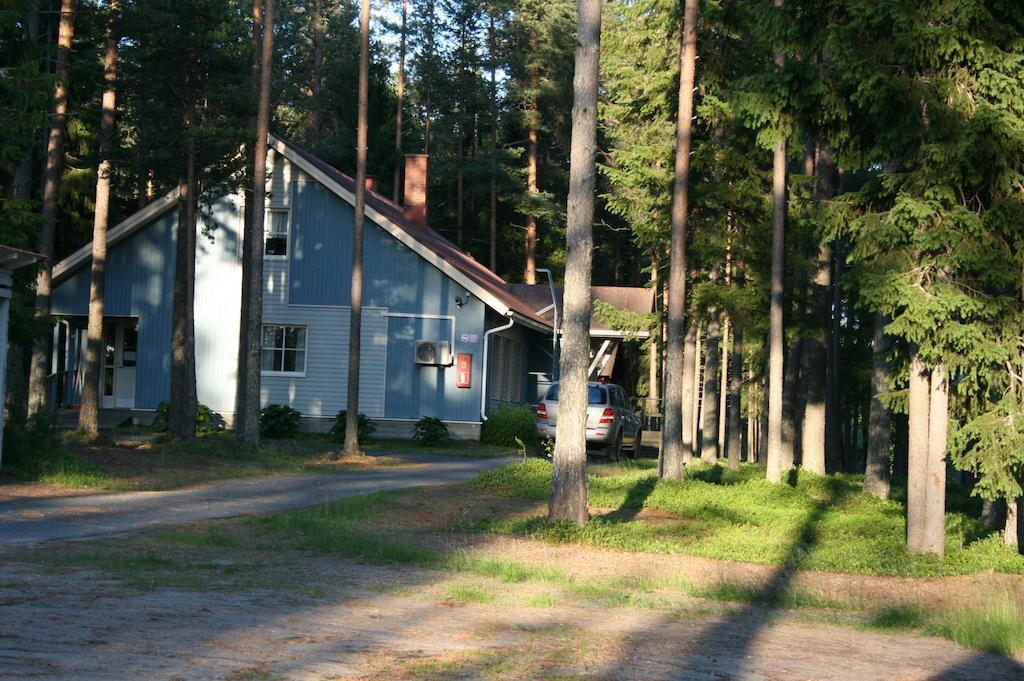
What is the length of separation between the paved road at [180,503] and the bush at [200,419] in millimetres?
9658

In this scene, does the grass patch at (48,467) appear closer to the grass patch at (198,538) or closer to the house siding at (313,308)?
the grass patch at (198,538)

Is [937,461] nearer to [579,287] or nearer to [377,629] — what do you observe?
[579,287]

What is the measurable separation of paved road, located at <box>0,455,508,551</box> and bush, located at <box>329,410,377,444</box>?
7738 mm

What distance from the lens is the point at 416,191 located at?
3919 centimetres

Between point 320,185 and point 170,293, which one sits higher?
point 320,185

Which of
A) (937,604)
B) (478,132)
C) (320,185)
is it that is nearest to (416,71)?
(478,132)

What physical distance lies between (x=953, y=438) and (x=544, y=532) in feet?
16.4

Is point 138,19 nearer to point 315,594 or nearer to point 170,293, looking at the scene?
point 170,293

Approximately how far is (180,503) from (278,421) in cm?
1534

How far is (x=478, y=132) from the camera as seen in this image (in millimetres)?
57281

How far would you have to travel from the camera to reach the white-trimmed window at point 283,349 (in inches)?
1288

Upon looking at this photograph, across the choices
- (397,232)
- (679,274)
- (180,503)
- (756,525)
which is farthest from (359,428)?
(756,525)

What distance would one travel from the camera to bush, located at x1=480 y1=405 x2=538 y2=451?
31.2 metres

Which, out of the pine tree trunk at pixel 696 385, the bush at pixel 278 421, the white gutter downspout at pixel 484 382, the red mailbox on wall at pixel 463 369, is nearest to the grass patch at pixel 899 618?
the pine tree trunk at pixel 696 385
